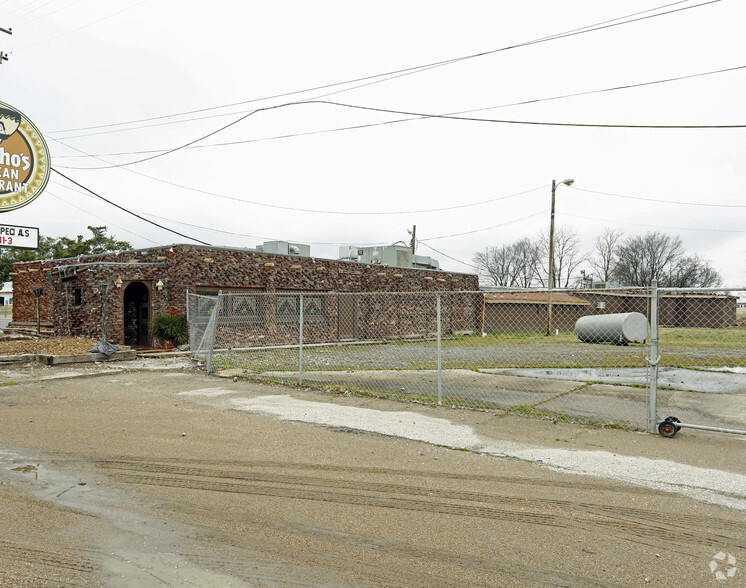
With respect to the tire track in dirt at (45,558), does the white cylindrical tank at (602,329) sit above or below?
above

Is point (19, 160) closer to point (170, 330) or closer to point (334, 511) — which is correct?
point (170, 330)

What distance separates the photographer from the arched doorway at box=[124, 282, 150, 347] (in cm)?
2096

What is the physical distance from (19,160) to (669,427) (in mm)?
15098

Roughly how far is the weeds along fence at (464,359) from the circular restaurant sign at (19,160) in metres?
4.96

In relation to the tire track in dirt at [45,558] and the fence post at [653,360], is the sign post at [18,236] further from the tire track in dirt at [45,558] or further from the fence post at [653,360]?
the fence post at [653,360]

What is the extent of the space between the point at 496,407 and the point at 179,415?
4.88 m

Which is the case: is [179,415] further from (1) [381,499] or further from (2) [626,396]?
(2) [626,396]

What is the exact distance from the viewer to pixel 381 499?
483 centimetres

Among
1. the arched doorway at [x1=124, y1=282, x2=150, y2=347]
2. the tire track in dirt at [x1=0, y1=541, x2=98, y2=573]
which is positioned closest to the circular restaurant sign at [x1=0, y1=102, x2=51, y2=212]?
the arched doorway at [x1=124, y1=282, x2=150, y2=347]

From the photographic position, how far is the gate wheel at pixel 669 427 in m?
6.98

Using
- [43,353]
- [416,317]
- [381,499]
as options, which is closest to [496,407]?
[381,499]

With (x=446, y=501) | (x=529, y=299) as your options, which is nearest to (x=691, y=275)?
(x=529, y=299)

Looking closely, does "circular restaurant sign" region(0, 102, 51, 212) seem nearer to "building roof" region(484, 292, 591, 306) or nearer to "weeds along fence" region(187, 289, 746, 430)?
"weeds along fence" region(187, 289, 746, 430)

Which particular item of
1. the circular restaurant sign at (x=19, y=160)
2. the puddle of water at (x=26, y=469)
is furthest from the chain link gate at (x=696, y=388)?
the circular restaurant sign at (x=19, y=160)
